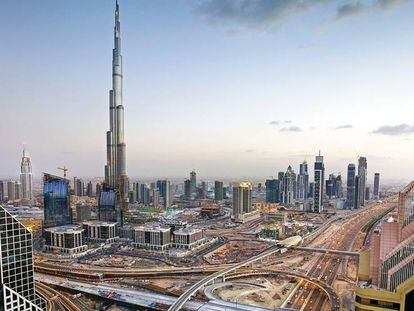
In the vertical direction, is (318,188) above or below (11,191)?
above

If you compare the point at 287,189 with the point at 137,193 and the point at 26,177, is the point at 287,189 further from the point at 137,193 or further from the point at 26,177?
the point at 26,177

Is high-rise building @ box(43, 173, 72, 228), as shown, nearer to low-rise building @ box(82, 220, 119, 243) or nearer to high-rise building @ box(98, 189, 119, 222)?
low-rise building @ box(82, 220, 119, 243)

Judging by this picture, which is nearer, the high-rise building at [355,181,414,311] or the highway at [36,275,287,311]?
the high-rise building at [355,181,414,311]

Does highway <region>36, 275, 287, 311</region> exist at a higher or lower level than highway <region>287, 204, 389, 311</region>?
higher

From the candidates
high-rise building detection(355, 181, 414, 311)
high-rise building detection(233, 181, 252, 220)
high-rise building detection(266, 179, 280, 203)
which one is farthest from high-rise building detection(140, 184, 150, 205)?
high-rise building detection(355, 181, 414, 311)

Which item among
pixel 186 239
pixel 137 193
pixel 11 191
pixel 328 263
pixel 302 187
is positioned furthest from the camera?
pixel 302 187

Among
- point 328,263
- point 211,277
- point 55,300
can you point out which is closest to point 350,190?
point 328,263

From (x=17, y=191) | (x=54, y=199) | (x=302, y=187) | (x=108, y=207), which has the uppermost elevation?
(x=54, y=199)
